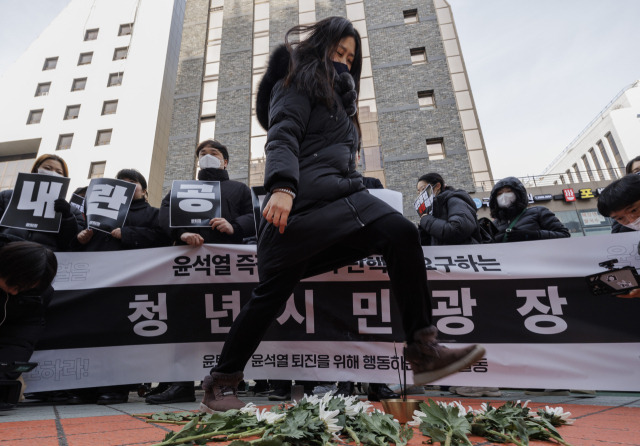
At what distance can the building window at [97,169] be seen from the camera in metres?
21.1

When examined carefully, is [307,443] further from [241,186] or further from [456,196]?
[456,196]

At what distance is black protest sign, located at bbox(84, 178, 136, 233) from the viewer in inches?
126

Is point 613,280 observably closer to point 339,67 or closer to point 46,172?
point 339,67

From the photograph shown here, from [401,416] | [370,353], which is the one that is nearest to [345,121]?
[401,416]

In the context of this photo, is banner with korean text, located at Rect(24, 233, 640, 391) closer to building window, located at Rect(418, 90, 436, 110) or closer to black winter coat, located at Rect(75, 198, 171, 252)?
black winter coat, located at Rect(75, 198, 171, 252)

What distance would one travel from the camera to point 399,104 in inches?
640

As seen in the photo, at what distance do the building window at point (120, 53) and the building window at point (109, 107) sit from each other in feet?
12.6

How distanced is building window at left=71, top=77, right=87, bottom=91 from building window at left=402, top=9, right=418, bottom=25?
2040cm

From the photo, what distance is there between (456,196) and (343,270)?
4.45ft

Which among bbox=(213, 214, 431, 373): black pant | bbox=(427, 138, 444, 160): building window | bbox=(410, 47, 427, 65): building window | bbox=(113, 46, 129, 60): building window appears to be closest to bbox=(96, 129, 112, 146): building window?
bbox=(113, 46, 129, 60): building window

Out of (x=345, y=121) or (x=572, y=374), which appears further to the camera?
(x=572, y=374)

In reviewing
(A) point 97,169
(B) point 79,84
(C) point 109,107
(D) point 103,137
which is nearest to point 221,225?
(A) point 97,169

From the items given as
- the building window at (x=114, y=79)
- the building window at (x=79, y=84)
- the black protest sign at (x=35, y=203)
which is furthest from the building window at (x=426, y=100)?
the building window at (x=79, y=84)

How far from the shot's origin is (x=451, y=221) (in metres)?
3.27
